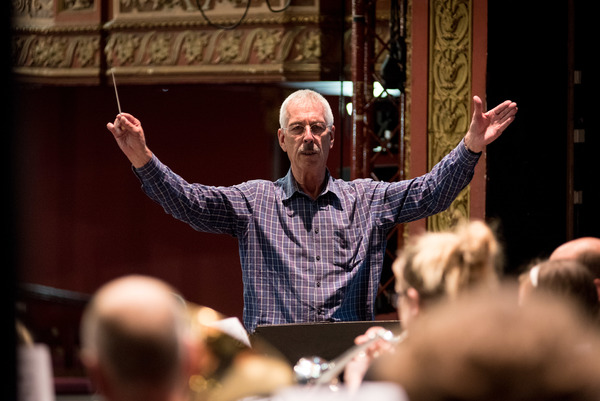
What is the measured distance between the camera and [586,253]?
1.81m

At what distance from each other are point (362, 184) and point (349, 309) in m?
0.42

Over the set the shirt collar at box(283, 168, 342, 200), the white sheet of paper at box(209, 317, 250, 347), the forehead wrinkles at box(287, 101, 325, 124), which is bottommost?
the white sheet of paper at box(209, 317, 250, 347)

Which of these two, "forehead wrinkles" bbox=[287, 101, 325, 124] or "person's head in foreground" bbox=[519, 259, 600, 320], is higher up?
"forehead wrinkles" bbox=[287, 101, 325, 124]

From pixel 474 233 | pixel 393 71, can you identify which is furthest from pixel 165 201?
pixel 393 71

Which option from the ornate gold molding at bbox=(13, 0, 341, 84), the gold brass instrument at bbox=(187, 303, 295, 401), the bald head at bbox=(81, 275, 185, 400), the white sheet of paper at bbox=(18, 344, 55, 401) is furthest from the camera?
the ornate gold molding at bbox=(13, 0, 341, 84)

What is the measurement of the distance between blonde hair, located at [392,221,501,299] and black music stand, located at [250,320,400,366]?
456 millimetres

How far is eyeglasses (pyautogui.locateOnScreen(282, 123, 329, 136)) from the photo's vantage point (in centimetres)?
267

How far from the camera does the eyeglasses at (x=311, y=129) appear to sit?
2.67 meters

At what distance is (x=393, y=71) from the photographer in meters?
4.59

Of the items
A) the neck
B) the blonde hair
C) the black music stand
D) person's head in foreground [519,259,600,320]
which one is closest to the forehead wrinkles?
the neck

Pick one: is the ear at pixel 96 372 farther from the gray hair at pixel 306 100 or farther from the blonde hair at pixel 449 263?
the gray hair at pixel 306 100

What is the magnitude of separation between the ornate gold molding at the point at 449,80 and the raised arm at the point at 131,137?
2.38m

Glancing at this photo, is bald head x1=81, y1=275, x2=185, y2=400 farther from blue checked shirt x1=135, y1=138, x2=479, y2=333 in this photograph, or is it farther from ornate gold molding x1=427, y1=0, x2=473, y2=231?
ornate gold molding x1=427, y1=0, x2=473, y2=231

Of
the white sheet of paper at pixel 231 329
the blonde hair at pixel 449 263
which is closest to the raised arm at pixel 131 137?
the white sheet of paper at pixel 231 329
